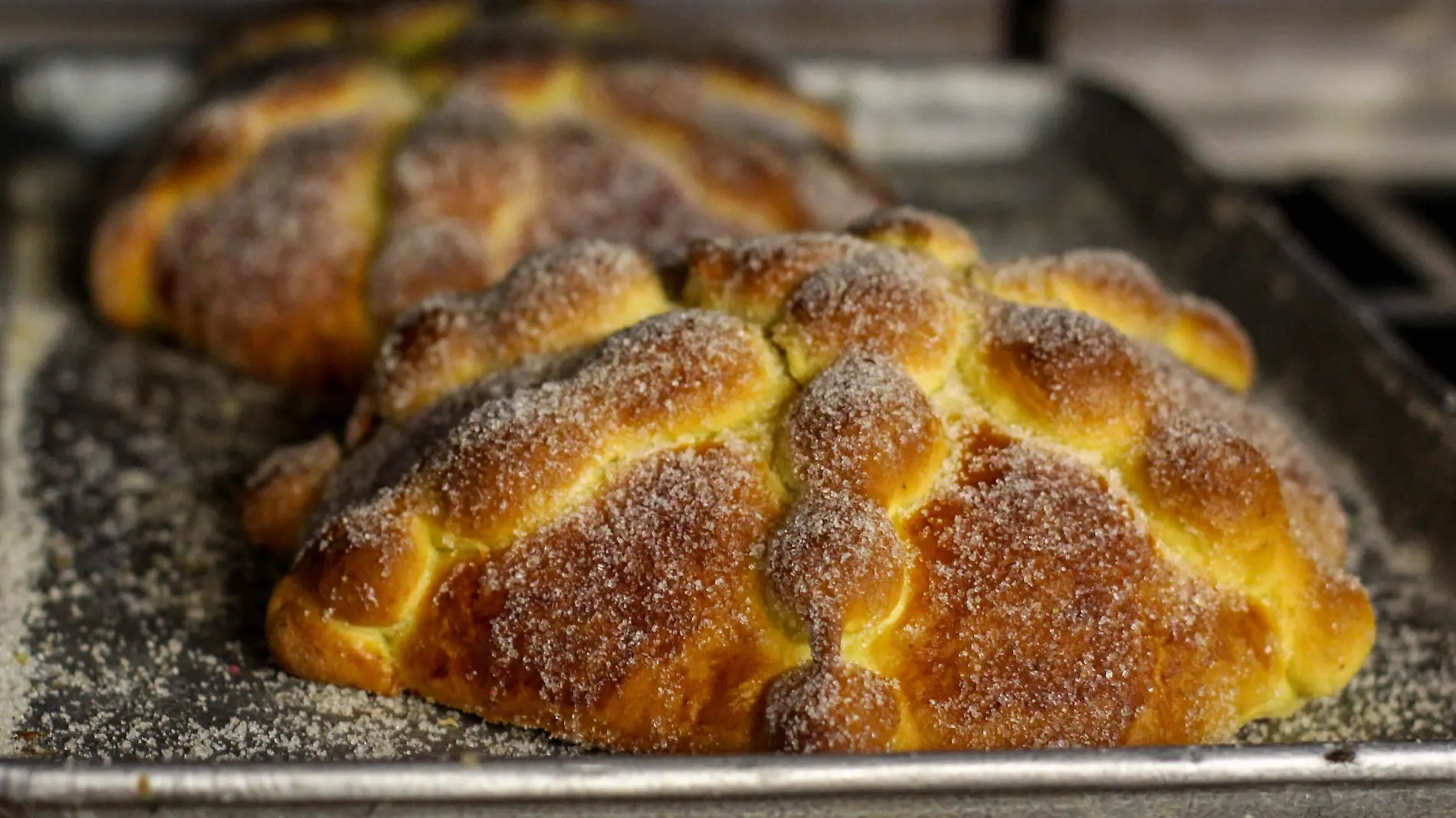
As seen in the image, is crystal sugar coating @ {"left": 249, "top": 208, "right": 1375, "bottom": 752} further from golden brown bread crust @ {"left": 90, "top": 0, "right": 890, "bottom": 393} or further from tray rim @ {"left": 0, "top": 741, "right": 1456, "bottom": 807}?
golden brown bread crust @ {"left": 90, "top": 0, "right": 890, "bottom": 393}

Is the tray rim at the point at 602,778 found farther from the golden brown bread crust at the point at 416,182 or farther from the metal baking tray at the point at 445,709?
the golden brown bread crust at the point at 416,182

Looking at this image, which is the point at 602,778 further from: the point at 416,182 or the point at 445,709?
the point at 416,182

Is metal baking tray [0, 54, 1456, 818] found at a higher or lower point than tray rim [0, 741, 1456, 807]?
lower

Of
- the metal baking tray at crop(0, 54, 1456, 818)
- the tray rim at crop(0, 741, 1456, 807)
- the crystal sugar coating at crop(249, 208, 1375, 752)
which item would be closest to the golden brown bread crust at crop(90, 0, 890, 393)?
the metal baking tray at crop(0, 54, 1456, 818)

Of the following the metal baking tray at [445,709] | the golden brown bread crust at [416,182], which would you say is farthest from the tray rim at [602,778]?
the golden brown bread crust at [416,182]

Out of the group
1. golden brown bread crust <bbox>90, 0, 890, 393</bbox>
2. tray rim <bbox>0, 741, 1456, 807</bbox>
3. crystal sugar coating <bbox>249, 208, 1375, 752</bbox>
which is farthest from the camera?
golden brown bread crust <bbox>90, 0, 890, 393</bbox>

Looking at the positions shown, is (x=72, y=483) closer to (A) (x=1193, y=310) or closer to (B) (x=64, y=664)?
(B) (x=64, y=664)
